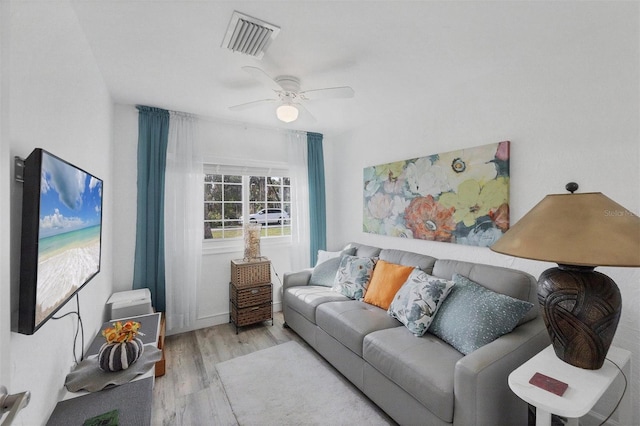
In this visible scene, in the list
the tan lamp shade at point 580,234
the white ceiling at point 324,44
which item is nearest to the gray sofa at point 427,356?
the tan lamp shade at point 580,234

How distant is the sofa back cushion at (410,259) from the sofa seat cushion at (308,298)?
607 mm

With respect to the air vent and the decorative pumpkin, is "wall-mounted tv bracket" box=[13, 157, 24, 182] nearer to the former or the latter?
the decorative pumpkin

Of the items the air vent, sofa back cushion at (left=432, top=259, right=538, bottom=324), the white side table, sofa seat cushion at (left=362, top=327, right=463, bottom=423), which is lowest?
sofa seat cushion at (left=362, top=327, right=463, bottom=423)

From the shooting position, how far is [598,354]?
4.03 ft

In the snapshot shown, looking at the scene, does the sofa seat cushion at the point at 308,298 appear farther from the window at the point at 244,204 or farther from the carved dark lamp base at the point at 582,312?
the carved dark lamp base at the point at 582,312

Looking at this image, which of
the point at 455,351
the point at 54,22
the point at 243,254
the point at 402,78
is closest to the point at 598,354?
the point at 455,351

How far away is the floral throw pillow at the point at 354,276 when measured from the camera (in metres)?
2.75

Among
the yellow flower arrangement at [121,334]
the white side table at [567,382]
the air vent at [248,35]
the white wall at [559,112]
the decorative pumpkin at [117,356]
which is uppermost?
the air vent at [248,35]

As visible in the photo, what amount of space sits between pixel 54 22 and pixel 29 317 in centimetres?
129

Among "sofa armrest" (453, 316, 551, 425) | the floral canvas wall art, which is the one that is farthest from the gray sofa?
the floral canvas wall art

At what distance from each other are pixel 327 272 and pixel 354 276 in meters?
0.46

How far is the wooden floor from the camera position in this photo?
1.93 m

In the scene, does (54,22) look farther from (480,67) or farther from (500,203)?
(500,203)

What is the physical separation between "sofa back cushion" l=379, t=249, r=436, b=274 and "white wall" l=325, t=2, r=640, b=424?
202mm
